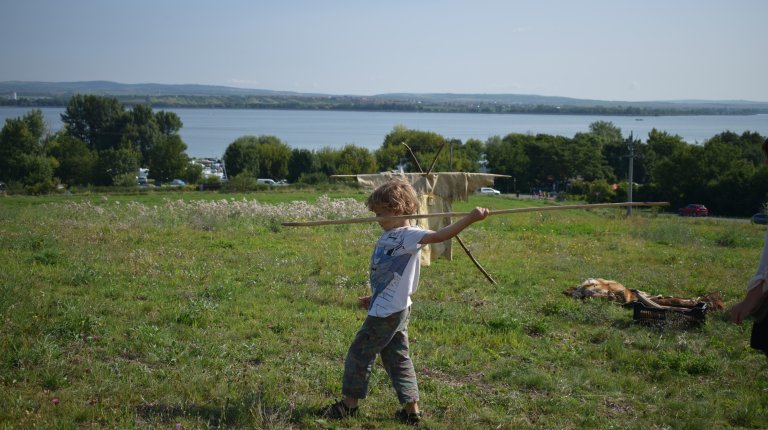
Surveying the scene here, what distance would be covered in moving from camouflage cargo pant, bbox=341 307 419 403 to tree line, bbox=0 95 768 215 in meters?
54.8

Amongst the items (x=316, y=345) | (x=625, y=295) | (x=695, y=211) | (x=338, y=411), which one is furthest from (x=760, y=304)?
(x=695, y=211)

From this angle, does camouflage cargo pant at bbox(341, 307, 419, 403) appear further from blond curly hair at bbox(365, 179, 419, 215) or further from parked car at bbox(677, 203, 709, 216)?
parked car at bbox(677, 203, 709, 216)

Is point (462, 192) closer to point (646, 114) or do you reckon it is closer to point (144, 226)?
A: point (144, 226)

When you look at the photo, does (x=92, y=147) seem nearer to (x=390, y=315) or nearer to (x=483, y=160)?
(x=483, y=160)

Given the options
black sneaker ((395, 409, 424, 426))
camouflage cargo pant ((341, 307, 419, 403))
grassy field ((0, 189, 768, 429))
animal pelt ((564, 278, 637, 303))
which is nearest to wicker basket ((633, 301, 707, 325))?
grassy field ((0, 189, 768, 429))

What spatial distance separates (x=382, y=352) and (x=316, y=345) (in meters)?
2.18

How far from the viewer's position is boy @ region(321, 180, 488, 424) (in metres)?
5.36

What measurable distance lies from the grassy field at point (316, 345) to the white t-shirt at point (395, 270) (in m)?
0.98

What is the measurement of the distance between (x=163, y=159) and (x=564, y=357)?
94.6 meters

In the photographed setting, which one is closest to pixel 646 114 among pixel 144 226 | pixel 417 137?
pixel 417 137

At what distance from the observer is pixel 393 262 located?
212 inches

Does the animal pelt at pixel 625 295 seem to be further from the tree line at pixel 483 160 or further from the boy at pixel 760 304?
the tree line at pixel 483 160

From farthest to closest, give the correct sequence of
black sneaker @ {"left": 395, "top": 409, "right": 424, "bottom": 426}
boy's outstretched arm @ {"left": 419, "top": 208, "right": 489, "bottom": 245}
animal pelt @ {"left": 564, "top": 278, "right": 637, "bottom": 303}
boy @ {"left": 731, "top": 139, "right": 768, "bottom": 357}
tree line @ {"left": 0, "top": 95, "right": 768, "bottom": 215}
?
A: tree line @ {"left": 0, "top": 95, "right": 768, "bottom": 215}, animal pelt @ {"left": 564, "top": 278, "right": 637, "bottom": 303}, black sneaker @ {"left": 395, "top": 409, "right": 424, "bottom": 426}, boy's outstretched arm @ {"left": 419, "top": 208, "right": 489, "bottom": 245}, boy @ {"left": 731, "top": 139, "right": 768, "bottom": 357}

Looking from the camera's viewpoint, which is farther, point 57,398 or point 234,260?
point 234,260
